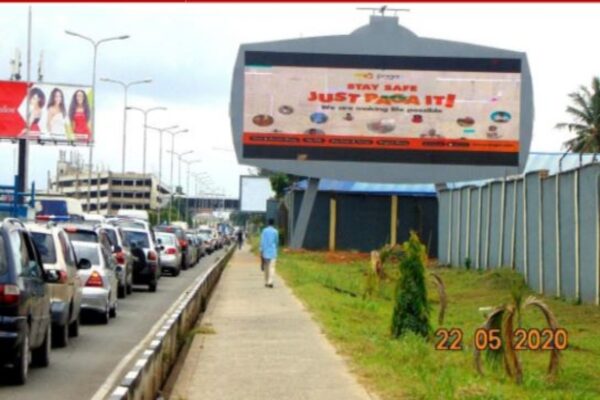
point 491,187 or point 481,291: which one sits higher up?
point 491,187

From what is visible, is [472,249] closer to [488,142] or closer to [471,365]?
[488,142]

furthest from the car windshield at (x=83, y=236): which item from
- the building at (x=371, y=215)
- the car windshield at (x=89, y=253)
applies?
the building at (x=371, y=215)

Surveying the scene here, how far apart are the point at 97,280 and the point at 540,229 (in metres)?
14.3

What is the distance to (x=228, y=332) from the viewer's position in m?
18.4

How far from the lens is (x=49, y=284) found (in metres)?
16.3

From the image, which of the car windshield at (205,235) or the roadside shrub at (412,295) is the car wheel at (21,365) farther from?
the car windshield at (205,235)

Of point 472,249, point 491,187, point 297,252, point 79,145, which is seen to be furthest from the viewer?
point 79,145

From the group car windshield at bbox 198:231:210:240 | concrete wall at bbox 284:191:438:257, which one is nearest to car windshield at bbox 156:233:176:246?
concrete wall at bbox 284:191:438:257

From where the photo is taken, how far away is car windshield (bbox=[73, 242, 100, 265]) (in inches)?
832

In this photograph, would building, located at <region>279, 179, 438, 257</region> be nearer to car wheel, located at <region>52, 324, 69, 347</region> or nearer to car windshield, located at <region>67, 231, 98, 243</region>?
car windshield, located at <region>67, 231, 98, 243</region>

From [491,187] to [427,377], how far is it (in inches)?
1070

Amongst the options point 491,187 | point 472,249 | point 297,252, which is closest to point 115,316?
point 491,187

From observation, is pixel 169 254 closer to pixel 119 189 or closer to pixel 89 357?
pixel 89 357

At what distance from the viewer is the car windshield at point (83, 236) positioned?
72.1ft
